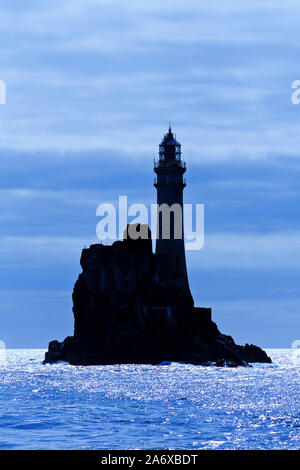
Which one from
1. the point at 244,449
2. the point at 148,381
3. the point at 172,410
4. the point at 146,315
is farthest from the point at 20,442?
the point at 146,315

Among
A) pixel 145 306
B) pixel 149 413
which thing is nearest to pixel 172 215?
pixel 145 306

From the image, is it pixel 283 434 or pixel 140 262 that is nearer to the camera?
pixel 283 434

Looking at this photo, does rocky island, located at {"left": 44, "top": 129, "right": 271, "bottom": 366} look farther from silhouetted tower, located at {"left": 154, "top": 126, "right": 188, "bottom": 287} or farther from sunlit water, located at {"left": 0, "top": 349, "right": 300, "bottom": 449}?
sunlit water, located at {"left": 0, "top": 349, "right": 300, "bottom": 449}

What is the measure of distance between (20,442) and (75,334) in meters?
96.4

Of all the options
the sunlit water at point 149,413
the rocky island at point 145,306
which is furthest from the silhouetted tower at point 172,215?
the sunlit water at point 149,413

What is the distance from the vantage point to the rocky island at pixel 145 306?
139875mm

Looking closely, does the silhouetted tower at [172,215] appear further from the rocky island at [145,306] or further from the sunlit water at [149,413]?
the sunlit water at [149,413]

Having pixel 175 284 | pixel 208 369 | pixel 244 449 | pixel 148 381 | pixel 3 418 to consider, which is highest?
pixel 175 284

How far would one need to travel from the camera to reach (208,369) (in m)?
142

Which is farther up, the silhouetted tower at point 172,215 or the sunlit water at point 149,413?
the silhouetted tower at point 172,215

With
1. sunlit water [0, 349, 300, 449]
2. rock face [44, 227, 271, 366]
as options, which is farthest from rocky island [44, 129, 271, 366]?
sunlit water [0, 349, 300, 449]

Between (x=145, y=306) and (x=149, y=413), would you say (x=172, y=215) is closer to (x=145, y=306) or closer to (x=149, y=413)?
(x=145, y=306)

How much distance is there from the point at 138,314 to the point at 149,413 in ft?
232

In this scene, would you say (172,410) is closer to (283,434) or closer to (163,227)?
(283,434)
